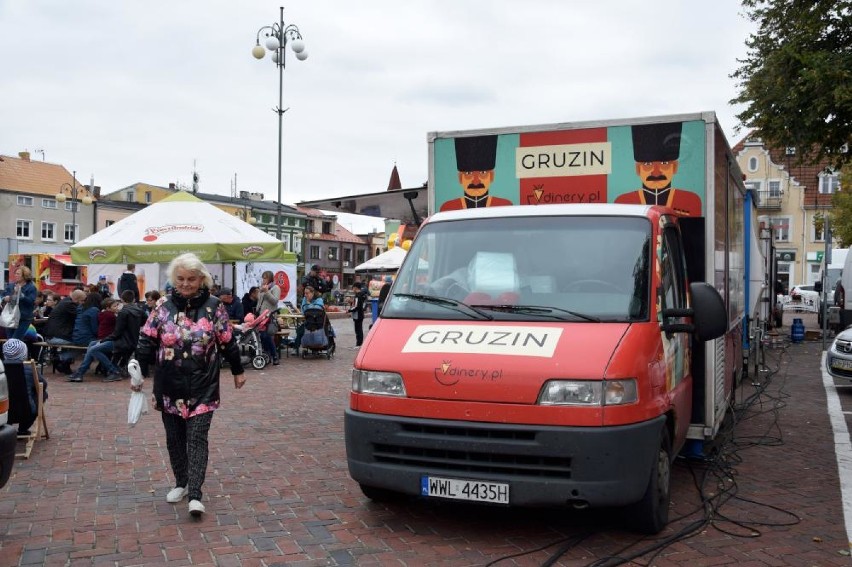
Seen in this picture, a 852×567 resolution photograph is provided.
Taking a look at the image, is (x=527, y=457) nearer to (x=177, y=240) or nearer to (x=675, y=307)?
(x=675, y=307)

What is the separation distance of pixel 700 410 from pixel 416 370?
2872 mm

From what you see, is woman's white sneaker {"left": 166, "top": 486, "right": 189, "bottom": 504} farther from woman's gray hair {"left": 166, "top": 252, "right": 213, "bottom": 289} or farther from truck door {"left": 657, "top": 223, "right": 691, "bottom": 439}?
truck door {"left": 657, "top": 223, "right": 691, "bottom": 439}

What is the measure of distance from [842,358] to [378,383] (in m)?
9.43

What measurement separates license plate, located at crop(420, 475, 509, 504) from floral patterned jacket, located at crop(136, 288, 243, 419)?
1.68m

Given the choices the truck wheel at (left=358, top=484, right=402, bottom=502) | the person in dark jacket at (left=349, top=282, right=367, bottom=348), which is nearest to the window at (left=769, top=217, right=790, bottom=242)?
the person in dark jacket at (left=349, top=282, right=367, bottom=348)

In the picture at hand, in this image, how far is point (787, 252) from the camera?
70.0m

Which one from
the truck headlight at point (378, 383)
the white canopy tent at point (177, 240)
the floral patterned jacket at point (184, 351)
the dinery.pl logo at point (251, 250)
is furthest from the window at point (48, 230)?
the truck headlight at point (378, 383)

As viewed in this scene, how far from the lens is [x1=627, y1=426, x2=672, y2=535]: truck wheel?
199 inches

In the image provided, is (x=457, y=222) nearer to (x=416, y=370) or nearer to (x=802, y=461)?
(x=416, y=370)

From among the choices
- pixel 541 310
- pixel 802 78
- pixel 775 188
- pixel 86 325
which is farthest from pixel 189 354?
pixel 775 188

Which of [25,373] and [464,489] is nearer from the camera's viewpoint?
[464,489]

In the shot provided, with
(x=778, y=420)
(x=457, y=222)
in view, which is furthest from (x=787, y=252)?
(x=457, y=222)

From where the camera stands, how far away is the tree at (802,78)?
1809cm

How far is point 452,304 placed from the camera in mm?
5516
